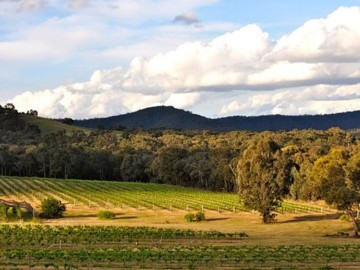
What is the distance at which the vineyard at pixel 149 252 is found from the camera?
151 ft

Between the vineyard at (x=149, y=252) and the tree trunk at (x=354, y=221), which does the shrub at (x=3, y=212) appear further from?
the tree trunk at (x=354, y=221)

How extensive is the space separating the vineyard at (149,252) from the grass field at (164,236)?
0.25 ft

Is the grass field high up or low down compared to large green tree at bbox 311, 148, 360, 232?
down

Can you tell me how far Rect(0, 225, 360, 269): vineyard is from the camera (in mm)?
46125

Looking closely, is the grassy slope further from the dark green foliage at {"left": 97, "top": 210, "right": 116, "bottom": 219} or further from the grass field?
the dark green foliage at {"left": 97, "top": 210, "right": 116, "bottom": 219}

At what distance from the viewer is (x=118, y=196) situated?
120 meters

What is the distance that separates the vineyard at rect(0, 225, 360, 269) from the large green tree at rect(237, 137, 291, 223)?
15.0 m

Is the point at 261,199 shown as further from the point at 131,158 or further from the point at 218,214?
the point at 131,158

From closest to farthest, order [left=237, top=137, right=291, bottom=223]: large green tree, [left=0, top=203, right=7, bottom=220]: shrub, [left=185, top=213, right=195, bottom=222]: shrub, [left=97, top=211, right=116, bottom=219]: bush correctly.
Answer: [left=237, top=137, right=291, bottom=223]: large green tree < [left=0, top=203, right=7, bottom=220]: shrub < [left=185, top=213, right=195, bottom=222]: shrub < [left=97, top=211, right=116, bottom=219]: bush

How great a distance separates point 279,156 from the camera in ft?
288

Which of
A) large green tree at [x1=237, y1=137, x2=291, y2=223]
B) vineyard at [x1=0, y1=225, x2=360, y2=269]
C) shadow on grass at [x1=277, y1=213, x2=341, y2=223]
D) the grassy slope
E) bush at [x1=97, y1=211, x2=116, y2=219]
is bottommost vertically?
shadow on grass at [x1=277, y1=213, x2=341, y2=223]

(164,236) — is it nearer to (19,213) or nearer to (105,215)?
(105,215)

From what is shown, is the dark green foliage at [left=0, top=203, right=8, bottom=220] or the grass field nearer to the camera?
the grass field

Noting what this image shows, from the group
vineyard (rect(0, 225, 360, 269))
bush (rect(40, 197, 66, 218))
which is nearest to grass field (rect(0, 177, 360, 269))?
vineyard (rect(0, 225, 360, 269))
